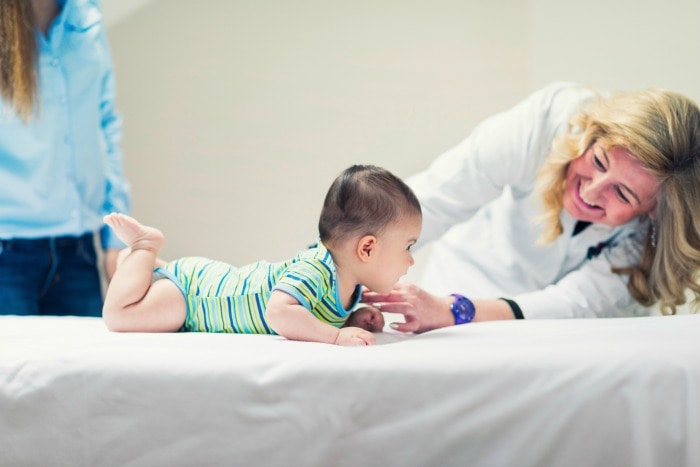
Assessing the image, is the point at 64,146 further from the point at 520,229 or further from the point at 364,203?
the point at 520,229

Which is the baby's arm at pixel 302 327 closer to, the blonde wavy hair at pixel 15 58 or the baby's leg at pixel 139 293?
the baby's leg at pixel 139 293

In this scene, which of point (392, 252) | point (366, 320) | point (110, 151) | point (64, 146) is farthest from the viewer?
point (110, 151)

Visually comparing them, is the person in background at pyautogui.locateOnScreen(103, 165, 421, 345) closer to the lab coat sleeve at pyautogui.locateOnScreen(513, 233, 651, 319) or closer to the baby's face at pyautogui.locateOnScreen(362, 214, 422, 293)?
the baby's face at pyautogui.locateOnScreen(362, 214, 422, 293)

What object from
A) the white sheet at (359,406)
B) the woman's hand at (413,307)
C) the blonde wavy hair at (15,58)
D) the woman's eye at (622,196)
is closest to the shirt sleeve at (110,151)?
the blonde wavy hair at (15,58)

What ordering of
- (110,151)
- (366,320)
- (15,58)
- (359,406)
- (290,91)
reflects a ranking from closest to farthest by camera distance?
(359,406) < (366,320) < (15,58) < (110,151) < (290,91)

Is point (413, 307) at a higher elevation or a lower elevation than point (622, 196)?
lower

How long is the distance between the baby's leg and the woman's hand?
382 millimetres

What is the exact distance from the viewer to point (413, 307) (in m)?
A: 1.45

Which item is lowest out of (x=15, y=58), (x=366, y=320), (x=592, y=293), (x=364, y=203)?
(x=592, y=293)

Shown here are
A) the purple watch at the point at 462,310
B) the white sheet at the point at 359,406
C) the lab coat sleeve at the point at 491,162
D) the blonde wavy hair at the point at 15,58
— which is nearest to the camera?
the white sheet at the point at 359,406

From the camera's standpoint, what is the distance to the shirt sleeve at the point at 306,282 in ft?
4.10

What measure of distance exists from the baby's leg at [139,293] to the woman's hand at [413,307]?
1.25 ft

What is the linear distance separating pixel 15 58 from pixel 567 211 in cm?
130

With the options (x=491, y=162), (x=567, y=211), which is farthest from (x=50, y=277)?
(x=567, y=211)
